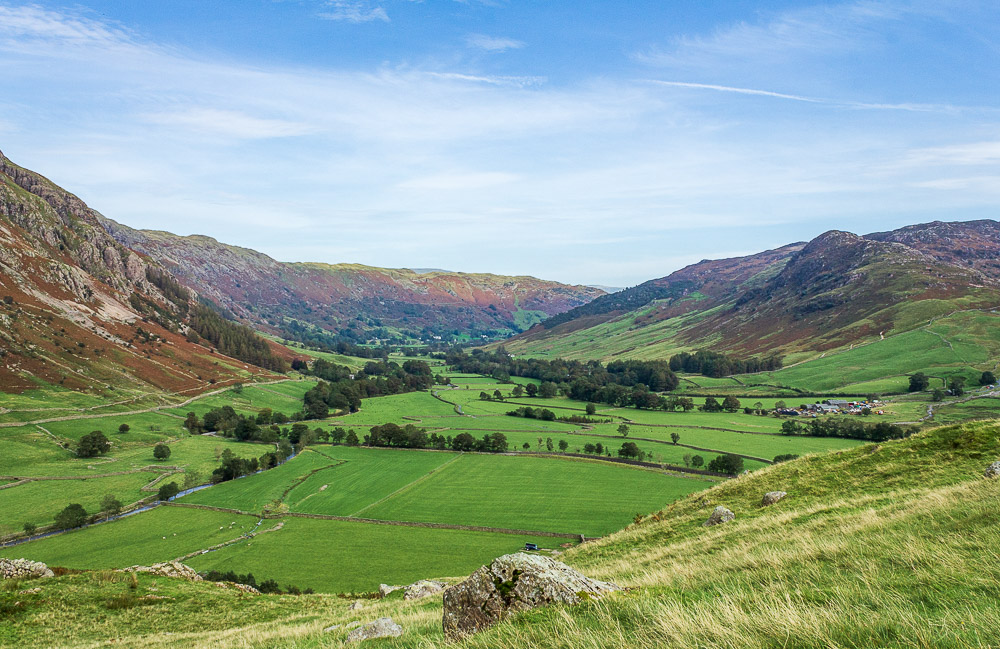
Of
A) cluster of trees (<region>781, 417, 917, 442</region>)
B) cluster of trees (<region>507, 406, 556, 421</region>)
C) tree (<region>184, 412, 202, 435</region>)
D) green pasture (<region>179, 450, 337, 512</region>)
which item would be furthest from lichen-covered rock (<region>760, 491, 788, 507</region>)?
tree (<region>184, 412, 202, 435</region>)

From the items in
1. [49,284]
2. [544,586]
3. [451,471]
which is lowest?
[451,471]

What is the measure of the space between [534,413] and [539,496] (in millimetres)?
71129

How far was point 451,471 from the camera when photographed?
102m

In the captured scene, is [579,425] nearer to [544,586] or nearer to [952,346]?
[544,586]

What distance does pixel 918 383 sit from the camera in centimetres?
15012

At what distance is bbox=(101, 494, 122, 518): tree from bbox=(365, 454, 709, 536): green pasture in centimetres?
3881

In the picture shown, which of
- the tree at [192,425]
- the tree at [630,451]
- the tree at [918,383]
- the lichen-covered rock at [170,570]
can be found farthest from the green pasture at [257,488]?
the tree at [918,383]

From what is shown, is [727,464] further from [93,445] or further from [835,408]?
[93,445]

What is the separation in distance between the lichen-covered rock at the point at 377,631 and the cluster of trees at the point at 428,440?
103m

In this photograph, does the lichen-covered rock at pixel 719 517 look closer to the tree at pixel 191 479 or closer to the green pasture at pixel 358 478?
the green pasture at pixel 358 478

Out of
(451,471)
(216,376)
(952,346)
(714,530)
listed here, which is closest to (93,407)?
(216,376)

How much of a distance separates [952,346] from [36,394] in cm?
28007

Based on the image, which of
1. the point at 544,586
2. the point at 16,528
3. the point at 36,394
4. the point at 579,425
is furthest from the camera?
the point at 579,425

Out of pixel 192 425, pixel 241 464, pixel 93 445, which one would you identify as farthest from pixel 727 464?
pixel 192 425
